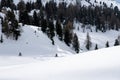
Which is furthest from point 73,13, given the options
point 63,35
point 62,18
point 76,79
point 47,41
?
point 76,79

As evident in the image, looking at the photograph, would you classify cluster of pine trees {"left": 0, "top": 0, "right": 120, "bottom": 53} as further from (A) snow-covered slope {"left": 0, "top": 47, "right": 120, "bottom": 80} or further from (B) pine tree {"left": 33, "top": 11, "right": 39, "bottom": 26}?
(A) snow-covered slope {"left": 0, "top": 47, "right": 120, "bottom": 80}

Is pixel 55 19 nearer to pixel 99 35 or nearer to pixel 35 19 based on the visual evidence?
pixel 99 35

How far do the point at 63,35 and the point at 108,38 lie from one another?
5635 centimetres

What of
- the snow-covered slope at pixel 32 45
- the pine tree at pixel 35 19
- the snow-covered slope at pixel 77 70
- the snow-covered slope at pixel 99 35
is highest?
the snow-covered slope at pixel 77 70

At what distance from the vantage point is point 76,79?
21.3ft

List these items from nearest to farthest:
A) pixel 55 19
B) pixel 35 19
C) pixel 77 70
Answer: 1. pixel 77 70
2. pixel 35 19
3. pixel 55 19

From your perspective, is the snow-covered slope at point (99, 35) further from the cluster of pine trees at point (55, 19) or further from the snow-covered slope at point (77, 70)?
the snow-covered slope at point (77, 70)

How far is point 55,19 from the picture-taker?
144750 millimetres

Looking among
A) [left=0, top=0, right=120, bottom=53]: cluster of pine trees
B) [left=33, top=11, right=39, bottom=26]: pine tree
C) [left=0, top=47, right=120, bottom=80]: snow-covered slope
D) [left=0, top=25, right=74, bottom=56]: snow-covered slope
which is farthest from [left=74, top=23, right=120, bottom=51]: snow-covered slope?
[left=0, top=47, right=120, bottom=80]: snow-covered slope

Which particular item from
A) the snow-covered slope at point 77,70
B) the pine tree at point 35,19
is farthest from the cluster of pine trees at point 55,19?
the snow-covered slope at point 77,70

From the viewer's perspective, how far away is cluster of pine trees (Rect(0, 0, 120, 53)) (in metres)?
85.2

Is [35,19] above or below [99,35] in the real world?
above

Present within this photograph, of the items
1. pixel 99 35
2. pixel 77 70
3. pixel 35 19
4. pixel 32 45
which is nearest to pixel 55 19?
pixel 99 35

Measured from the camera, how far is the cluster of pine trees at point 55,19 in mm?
85169
